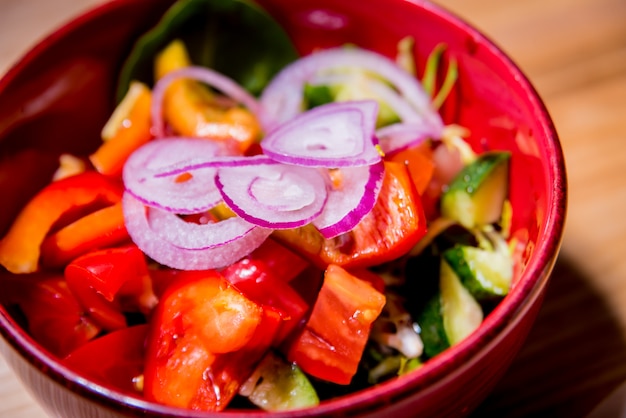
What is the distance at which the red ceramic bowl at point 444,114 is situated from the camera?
85 cm

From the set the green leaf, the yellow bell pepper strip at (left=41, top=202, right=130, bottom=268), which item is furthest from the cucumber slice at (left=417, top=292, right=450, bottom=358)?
the green leaf

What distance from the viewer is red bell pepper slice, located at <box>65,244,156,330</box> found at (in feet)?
3.35

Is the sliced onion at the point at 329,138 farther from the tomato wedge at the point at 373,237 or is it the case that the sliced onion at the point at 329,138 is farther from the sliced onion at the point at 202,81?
the sliced onion at the point at 202,81

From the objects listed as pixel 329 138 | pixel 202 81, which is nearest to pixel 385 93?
pixel 329 138

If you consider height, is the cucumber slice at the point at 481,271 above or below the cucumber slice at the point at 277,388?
above

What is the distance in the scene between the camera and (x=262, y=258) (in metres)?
1.05

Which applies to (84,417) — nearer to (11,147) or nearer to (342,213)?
(342,213)

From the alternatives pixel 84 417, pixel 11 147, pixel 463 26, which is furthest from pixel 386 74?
pixel 84 417

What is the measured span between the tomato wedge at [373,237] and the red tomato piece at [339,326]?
0.13 feet

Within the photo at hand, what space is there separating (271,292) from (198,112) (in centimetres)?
49

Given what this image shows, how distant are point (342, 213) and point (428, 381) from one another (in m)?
0.31

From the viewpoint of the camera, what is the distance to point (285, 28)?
1523 millimetres

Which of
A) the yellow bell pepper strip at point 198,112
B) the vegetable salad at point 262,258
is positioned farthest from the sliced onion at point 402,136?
the yellow bell pepper strip at point 198,112

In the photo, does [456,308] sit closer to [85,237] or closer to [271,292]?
[271,292]
